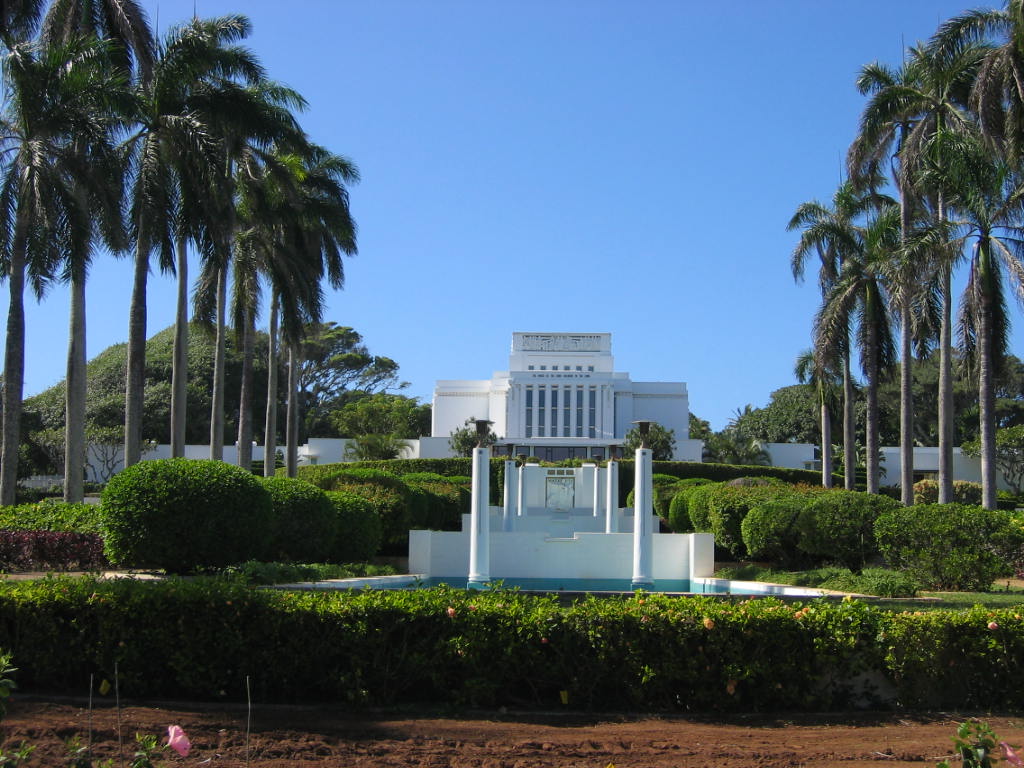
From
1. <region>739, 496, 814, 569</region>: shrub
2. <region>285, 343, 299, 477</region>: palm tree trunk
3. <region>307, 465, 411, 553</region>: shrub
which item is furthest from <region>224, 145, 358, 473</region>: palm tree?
<region>739, 496, 814, 569</region>: shrub

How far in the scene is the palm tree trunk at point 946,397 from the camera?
23297 mm

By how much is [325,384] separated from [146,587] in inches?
2482

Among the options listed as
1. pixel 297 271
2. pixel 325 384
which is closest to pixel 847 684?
pixel 297 271

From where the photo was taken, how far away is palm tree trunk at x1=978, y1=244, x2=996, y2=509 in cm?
2125

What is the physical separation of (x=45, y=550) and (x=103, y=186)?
292 inches

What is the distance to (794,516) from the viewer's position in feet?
60.3

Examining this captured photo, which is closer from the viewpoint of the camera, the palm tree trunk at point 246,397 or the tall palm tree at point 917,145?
the tall palm tree at point 917,145

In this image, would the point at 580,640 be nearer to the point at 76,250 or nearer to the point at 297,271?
the point at 76,250

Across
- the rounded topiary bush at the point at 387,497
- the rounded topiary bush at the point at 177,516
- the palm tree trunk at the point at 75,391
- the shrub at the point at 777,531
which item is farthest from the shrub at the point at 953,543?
the palm tree trunk at the point at 75,391

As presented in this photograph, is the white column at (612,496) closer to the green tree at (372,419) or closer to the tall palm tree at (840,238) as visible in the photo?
the tall palm tree at (840,238)

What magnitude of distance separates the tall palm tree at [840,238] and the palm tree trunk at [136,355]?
1843cm

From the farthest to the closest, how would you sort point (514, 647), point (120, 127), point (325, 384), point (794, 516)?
point (325, 384) < point (120, 127) < point (794, 516) < point (514, 647)

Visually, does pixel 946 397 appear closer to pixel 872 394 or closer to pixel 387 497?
pixel 872 394

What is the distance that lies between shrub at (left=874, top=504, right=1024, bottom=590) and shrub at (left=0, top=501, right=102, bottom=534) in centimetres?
1320
